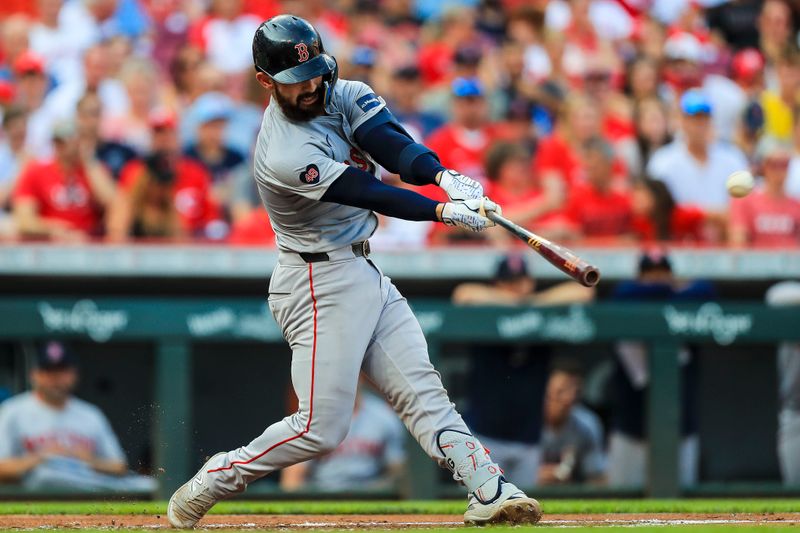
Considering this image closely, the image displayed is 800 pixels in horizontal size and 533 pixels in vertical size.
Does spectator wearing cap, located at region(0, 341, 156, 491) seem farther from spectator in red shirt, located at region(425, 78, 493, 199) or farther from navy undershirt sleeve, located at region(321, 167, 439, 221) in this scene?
navy undershirt sleeve, located at region(321, 167, 439, 221)

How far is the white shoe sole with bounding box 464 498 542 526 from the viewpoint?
14.2 ft

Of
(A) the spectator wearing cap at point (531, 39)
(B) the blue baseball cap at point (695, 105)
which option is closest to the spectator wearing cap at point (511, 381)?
(B) the blue baseball cap at point (695, 105)

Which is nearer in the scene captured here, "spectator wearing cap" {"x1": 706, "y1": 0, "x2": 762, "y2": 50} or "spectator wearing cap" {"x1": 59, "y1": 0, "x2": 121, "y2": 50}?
"spectator wearing cap" {"x1": 59, "y1": 0, "x2": 121, "y2": 50}

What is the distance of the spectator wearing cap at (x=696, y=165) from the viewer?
8.58 m

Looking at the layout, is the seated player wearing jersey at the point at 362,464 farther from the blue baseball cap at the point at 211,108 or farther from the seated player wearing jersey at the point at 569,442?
the blue baseball cap at the point at 211,108

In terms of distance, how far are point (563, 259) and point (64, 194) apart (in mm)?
4648

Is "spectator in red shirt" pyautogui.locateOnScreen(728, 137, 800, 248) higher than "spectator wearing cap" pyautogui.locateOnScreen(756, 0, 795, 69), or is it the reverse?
"spectator wearing cap" pyautogui.locateOnScreen(756, 0, 795, 69)

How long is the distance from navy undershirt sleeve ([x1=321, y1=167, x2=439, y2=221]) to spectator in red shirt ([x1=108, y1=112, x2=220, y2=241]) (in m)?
3.87

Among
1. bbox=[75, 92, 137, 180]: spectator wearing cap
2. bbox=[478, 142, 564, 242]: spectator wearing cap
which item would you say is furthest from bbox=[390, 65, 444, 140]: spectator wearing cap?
bbox=[75, 92, 137, 180]: spectator wearing cap

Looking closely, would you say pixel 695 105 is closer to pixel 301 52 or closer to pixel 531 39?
pixel 531 39

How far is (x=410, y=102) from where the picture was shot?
30.1ft

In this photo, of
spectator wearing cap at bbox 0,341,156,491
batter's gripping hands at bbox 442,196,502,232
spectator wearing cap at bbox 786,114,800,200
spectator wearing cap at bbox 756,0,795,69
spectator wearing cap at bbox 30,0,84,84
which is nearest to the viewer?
batter's gripping hands at bbox 442,196,502,232

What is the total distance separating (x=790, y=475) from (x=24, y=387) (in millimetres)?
4165

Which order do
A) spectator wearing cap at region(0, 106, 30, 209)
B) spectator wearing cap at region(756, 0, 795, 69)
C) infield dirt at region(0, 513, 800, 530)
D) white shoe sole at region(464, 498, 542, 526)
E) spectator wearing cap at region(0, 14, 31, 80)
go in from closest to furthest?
white shoe sole at region(464, 498, 542, 526)
infield dirt at region(0, 513, 800, 530)
spectator wearing cap at region(0, 106, 30, 209)
spectator wearing cap at region(0, 14, 31, 80)
spectator wearing cap at region(756, 0, 795, 69)
